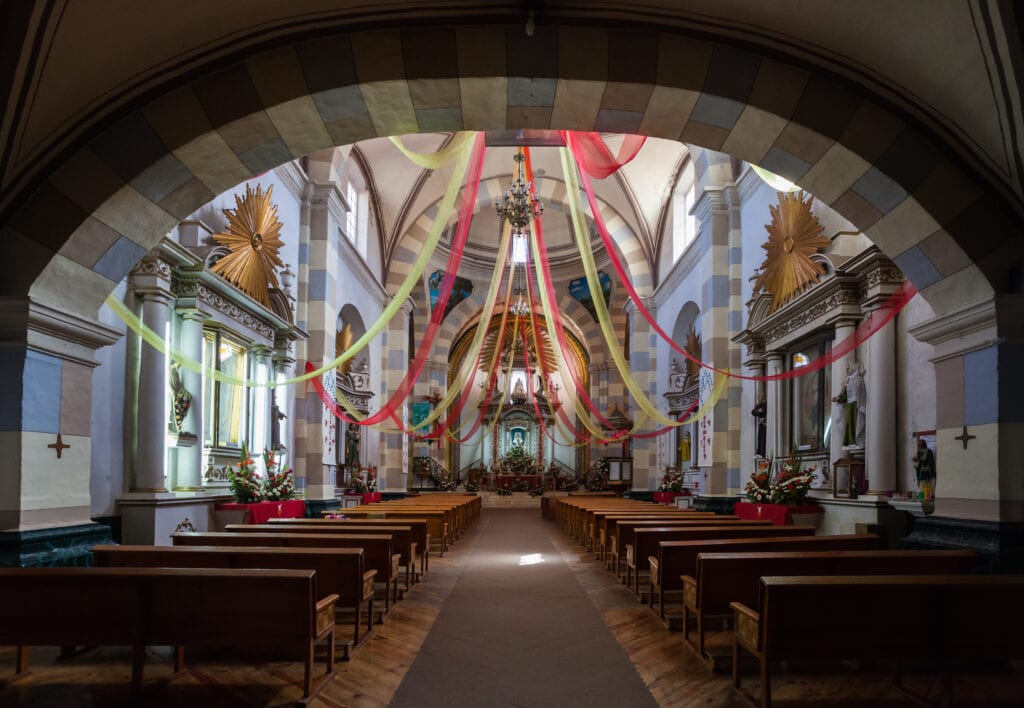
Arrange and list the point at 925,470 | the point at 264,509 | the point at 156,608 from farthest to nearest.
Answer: the point at 264,509 → the point at 925,470 → the point at 156,608

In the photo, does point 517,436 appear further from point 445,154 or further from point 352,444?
point 445,154

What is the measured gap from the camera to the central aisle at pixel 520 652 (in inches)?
155

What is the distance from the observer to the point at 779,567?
4680 millimetres

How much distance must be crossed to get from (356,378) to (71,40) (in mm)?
13074

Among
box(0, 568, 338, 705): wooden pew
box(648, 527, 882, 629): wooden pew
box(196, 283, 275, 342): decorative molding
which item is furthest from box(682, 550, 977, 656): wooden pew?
box(196, 283, 275, 342): decorative molding

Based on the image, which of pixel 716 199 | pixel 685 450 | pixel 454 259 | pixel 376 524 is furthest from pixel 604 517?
pixel 685 450

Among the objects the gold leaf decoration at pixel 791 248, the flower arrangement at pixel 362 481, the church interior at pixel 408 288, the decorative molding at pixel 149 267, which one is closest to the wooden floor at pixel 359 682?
the church interior at pixel 408 288

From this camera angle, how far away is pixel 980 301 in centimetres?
483

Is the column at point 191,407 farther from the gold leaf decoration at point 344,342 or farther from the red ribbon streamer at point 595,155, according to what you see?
the gold leaf decoration at point 344,342

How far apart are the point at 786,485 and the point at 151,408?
708 cm

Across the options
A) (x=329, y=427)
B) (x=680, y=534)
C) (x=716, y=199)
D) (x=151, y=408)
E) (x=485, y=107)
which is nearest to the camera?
(x=485, y=107)

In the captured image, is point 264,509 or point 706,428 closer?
point 264,509

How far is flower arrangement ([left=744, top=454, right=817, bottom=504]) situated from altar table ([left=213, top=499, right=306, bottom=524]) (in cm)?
600

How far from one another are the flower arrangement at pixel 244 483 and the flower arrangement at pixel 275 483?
22 cm
